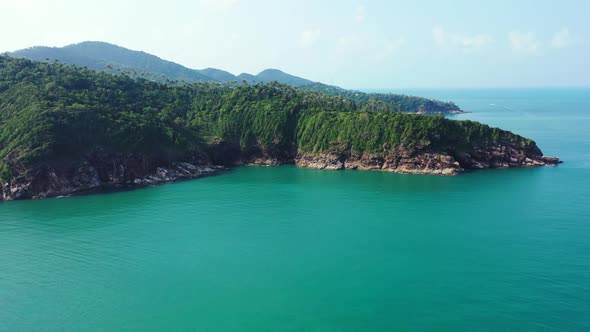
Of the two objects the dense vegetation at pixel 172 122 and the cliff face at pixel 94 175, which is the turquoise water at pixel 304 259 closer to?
the cliff face at pixel 94 175

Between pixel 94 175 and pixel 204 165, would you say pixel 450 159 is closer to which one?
pixel 204 165

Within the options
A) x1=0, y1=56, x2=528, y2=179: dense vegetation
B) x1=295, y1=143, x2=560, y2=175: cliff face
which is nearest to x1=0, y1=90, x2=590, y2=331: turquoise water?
x1=295, y1=143, x2=560, y2=175: cliff face

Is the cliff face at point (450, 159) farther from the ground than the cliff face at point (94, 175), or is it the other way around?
the cliff face at point (450, 159)

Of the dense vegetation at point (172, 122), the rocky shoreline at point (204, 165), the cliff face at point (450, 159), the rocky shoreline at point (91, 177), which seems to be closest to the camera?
the rocky shoreline at point (91, 177)

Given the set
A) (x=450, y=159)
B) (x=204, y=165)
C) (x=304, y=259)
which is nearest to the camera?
(x=304, y=259)

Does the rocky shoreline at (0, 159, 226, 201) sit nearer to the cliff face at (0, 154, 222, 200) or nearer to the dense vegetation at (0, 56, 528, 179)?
the cliff face at (0, 154, 222, 200)

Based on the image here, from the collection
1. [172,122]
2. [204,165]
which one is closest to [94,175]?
[204,165]

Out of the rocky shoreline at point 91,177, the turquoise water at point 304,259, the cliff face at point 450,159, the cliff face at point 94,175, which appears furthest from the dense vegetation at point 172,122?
the turquoise water at point 304,259
